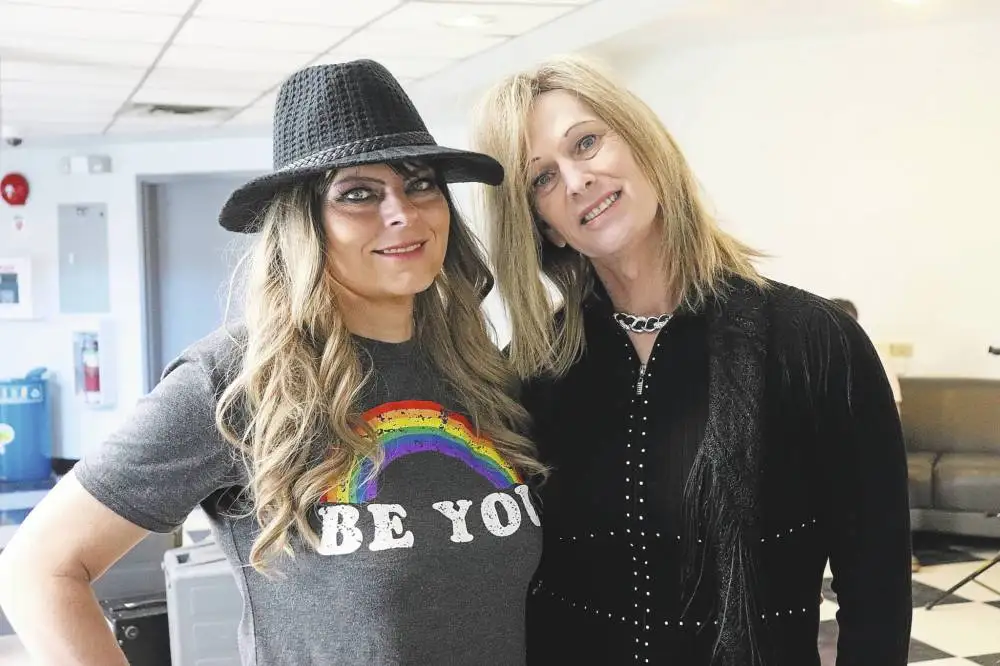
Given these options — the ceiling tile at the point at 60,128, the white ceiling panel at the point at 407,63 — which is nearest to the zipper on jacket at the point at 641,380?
the white ceiling panel at the point at 407,63

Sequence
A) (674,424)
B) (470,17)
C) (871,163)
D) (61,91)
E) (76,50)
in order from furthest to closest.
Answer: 1. (61,91)
2. (871,163)
3. (76,50)
4. (470,17)
5. (674,424)

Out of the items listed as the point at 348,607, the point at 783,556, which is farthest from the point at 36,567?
the point at 783,556

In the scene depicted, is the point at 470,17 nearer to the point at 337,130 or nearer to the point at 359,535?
the point at 337,130

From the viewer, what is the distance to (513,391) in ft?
5.60

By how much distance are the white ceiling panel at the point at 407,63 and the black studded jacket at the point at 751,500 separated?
4.46 meters

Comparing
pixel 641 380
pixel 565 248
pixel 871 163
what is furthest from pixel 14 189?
pixel 641 380

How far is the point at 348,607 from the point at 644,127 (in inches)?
32.9

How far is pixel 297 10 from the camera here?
4.65 meters

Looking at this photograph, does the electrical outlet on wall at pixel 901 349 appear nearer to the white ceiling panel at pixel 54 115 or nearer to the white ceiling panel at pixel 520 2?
the white ceiling panel at pixel 520 2

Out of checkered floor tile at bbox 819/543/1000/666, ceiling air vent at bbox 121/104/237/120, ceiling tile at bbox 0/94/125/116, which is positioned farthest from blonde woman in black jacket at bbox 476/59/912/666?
ceiling air vent at bbox 121/104/237/120

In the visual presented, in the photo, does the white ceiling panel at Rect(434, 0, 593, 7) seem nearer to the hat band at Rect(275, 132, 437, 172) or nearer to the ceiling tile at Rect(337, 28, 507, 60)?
the ceiling tile at Rect(337, 28, 507, 60)

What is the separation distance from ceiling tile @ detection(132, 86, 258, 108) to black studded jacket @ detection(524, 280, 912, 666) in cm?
578

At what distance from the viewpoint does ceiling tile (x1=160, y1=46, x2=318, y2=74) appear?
5.46m

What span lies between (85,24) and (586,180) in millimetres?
3972
